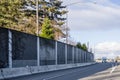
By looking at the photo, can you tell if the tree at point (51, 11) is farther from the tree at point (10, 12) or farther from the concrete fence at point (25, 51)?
the concrete fence at point (25, 51)

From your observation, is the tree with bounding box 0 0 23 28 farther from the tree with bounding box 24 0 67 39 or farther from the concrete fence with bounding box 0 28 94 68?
the concrete fence with bounding box 0 28 94 68

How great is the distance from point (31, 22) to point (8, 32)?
163 feet

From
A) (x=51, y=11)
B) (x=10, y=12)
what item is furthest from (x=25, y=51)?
(x=51, y=11)

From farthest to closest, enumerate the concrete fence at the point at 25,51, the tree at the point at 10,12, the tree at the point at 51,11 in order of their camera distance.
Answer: the tree at the point at 51,11 → the tree at the point at 10,12 → the concrete fence at the point at 25,51

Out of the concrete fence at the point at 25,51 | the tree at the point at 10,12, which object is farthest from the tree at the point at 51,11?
the concrete fence at the point at 25,51

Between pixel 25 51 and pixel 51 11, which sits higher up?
pixel 51 11

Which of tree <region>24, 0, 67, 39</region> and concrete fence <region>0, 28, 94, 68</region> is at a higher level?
tree <region>24, 0, 67, 39</region>

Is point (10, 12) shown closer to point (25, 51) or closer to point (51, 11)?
point (51, 11)

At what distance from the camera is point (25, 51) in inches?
1609

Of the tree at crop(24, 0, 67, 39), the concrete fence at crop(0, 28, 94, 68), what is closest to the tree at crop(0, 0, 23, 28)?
the tree at crop(24, 0, 67, 39)

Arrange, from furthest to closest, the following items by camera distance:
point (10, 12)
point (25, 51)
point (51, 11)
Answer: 1. point (51, 11)
2. point (10, 12)
3. point (25, 51)

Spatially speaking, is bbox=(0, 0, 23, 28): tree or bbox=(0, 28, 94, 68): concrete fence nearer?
bbox=(0, 28, 94, 68): concrete fence

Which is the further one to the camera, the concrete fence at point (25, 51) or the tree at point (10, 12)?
the tree at point (10, 12)

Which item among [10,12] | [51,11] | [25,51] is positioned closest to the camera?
[25,51]
